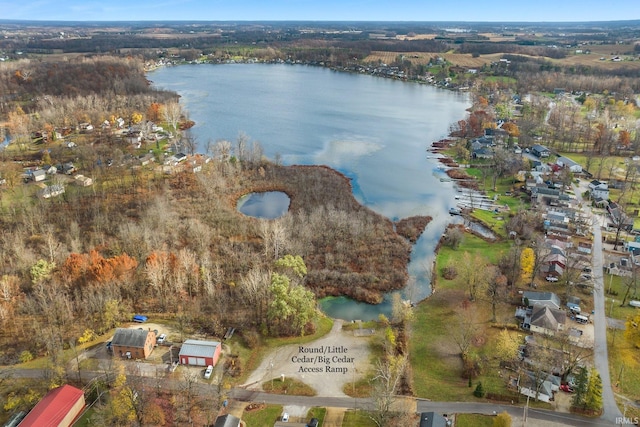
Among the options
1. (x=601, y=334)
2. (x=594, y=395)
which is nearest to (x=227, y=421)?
(x=594, y=395)

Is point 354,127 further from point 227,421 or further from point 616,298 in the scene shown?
point 227,421

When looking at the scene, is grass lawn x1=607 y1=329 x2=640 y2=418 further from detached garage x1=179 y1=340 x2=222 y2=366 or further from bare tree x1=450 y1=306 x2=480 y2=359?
detached garage x1=179 y1=340 x2=222 y2=366

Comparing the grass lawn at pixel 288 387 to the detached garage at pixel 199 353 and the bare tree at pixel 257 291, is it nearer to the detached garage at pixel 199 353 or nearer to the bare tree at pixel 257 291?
the detached garage at pixel 199 353

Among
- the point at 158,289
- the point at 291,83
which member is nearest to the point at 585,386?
the point at 158,289

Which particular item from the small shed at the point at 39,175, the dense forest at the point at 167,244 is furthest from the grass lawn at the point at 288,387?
the small shed at the point at 39,175

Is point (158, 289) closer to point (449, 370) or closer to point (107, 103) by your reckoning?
point (449, 370)

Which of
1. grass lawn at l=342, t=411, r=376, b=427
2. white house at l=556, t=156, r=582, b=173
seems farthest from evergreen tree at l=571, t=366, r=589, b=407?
white house at l=556, t=156, r=582, b=173
